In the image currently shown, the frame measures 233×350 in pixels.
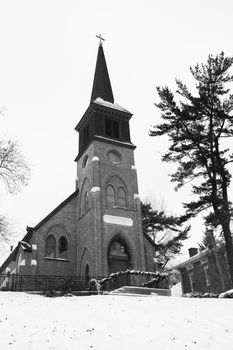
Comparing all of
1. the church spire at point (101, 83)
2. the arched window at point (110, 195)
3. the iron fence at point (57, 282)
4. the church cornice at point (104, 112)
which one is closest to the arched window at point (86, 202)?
the arched window at point (110, 195)

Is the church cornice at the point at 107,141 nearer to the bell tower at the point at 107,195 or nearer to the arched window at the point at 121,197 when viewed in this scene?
the bell tower at the point at 107,195

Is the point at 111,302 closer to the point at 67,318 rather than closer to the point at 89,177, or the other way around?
the point at 67,318

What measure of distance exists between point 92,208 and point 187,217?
7.80 m

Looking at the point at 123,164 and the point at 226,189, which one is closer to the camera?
the point at 226,189

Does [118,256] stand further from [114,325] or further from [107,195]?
[114,325]

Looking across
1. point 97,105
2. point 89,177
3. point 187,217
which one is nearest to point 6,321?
point 187,217

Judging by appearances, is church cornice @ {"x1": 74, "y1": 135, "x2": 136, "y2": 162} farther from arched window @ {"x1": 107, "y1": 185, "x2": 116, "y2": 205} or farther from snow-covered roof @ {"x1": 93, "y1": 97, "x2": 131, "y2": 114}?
arched window @ {"x1": 107, "y1": 185, "x2": 116, "y2": 205}

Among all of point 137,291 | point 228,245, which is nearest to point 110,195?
point 137,291

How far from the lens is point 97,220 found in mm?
25547

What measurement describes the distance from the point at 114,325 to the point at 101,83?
2812cm

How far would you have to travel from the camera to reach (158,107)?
22766 millimetres

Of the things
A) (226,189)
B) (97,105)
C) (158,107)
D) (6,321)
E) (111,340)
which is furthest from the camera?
(97,105)

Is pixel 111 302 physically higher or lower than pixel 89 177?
lower

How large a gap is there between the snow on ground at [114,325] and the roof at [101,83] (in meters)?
23.8
